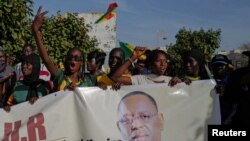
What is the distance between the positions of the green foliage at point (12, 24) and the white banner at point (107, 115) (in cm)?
491

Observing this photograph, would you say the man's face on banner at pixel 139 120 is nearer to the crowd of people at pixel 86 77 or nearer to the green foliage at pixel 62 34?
the crowd of people at pixel 86 77

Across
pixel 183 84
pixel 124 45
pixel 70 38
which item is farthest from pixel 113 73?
pixel 70 38

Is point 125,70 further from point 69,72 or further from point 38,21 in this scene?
point 38,21

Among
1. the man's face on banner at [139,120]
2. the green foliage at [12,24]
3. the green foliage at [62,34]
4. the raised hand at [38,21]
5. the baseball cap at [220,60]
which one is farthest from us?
the green foliage at [62,34]

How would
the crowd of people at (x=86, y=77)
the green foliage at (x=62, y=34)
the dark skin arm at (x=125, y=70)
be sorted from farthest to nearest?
the green foliage at (x=62, y=34) → the dark skin arm at (x=125, y=70) → the crowd of people at (x=86, y=77)

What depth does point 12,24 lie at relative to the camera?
1051 cm

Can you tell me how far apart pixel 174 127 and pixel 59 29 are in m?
21.4

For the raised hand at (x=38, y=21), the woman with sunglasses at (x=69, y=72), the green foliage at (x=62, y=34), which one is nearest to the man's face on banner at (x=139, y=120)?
the woman with sunglasses at (x=69, y=72)

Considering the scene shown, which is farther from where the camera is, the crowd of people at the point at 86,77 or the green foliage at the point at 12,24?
the green foliage at the point at 12,24

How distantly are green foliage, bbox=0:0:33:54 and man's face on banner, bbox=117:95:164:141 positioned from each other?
17.2 ft

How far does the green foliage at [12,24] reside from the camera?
400 inches

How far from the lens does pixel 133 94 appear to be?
17.6 ft

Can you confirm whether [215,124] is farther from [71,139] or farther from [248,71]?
[71,139]

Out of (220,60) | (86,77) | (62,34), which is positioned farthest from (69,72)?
(62,34)
